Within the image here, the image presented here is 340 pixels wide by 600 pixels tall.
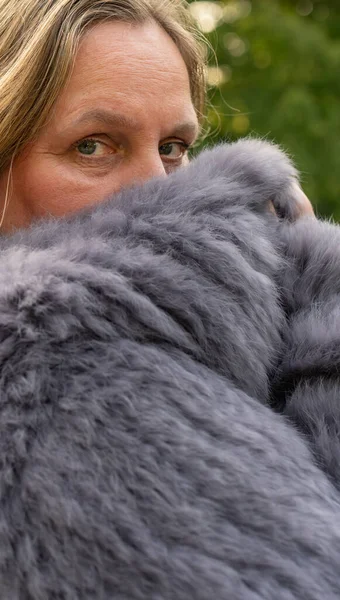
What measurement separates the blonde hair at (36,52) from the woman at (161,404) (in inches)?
19.3

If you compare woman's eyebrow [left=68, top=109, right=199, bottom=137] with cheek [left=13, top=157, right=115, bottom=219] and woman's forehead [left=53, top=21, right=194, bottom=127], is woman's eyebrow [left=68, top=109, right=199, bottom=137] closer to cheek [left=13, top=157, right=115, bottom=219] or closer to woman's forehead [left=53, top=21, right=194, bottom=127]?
woman's forehead [left=53, top=21, right=194, bottom=127]

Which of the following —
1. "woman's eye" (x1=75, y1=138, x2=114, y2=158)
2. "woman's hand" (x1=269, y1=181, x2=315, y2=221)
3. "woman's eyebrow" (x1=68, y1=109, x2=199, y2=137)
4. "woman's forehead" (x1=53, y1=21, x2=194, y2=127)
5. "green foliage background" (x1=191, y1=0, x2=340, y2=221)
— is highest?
"woman's forehead" (x1=53, y1=21, x2=194, y2=127)

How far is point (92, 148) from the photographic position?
211 centimetres

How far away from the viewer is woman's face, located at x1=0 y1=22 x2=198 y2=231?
2055mm

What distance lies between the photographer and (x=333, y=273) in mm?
1692

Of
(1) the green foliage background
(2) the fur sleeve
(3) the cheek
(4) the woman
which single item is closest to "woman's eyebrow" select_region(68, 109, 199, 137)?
(3) the cheek

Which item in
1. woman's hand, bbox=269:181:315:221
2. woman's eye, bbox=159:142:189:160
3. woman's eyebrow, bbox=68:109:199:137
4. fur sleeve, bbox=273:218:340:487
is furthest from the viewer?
woman's eye, bbox=159:142:189:160

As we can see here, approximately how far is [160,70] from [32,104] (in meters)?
0.37

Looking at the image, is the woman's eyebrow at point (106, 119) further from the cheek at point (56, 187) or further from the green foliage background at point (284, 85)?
the green foliage background at point (284, 85)

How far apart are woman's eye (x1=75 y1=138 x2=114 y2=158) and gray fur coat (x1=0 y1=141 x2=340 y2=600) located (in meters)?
0.47

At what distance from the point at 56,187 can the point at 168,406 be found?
97 cm

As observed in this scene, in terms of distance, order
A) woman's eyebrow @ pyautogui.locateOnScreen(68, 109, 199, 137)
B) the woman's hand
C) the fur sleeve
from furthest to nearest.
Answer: woman's eyebrow @ pyautogui.locateOnScreen(68, 109, 199, 137), the woman's hand, the fur sleeve

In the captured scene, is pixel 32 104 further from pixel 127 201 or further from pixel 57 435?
pixel 57 435

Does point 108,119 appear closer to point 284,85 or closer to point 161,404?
point 161,404
